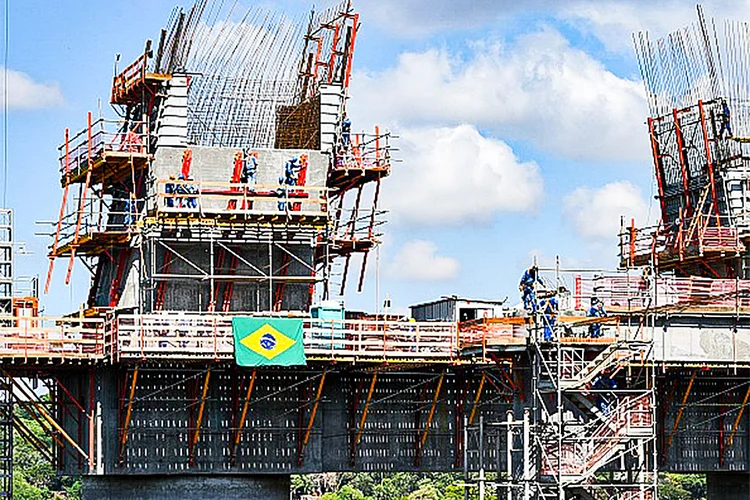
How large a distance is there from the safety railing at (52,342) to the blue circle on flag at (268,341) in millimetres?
5955

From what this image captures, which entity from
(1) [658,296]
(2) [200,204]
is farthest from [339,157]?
(1) [658,296]

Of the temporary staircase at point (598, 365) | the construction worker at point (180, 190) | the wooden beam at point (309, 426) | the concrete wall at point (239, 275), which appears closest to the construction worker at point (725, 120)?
the concrete wall at point (239, 275)

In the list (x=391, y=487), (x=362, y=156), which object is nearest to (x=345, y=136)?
(x=362, y=156)

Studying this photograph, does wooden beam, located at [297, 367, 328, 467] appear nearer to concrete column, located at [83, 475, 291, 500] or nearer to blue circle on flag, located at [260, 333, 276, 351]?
concrete column, located at [83, 475, 291, 500]

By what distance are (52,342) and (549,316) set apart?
18.9m

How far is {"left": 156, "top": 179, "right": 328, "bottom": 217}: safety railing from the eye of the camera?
2798 inches

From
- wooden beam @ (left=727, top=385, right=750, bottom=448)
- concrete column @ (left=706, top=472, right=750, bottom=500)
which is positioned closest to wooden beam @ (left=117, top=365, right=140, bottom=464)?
wooden beam @ (left=727, top=385, right=750, bottom=448)

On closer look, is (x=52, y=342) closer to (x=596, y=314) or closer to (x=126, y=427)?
(x=126, y=427)

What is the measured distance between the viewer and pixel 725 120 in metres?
87.2

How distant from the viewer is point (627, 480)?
64.1 metres

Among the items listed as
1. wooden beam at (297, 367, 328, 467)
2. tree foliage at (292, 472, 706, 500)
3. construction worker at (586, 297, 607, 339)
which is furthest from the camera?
tree foliage at (292, 472, 706, 500)

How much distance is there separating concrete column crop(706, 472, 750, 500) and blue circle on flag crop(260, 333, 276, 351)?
2217 cm

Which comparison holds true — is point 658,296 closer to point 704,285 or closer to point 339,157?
point 704,285

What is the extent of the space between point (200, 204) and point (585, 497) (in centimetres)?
2069
